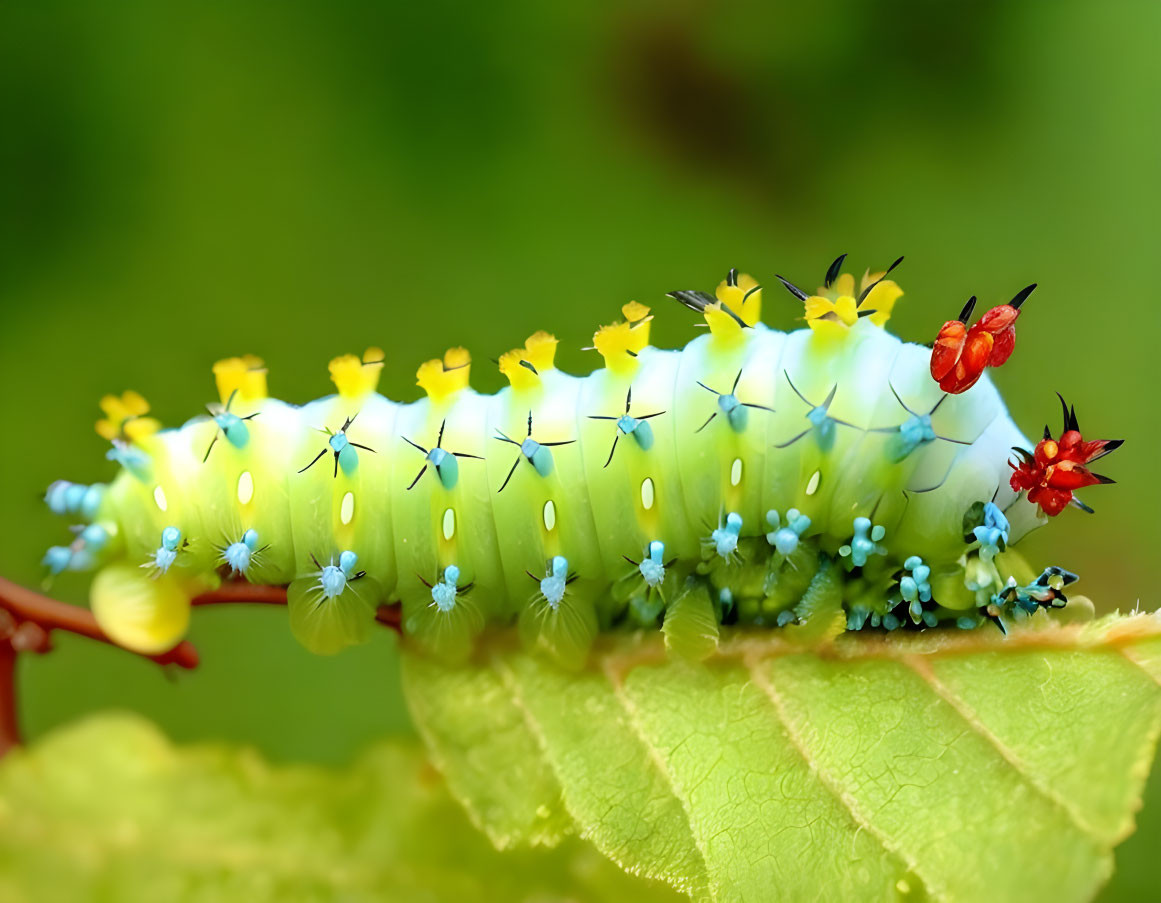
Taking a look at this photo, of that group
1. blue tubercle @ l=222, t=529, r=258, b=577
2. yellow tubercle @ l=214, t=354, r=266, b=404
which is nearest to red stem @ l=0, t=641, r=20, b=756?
blue tubercle @ l=222, t=529, r=258, b=577

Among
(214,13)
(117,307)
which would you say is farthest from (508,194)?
(117,307)

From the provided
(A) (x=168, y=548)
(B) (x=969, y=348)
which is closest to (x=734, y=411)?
(B) (x=969, y=348)

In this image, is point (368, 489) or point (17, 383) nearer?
point (368, 489)

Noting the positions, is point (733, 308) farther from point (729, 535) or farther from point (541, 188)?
point (541, 188)

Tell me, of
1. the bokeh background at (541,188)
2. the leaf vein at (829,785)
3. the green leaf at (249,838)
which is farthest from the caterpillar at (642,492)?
the bokeh background at (541,188)

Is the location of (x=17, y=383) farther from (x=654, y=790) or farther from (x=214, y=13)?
(x=654, y=790)

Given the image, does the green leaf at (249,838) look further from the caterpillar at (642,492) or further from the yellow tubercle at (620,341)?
the yellow tubercle at (620,341)
